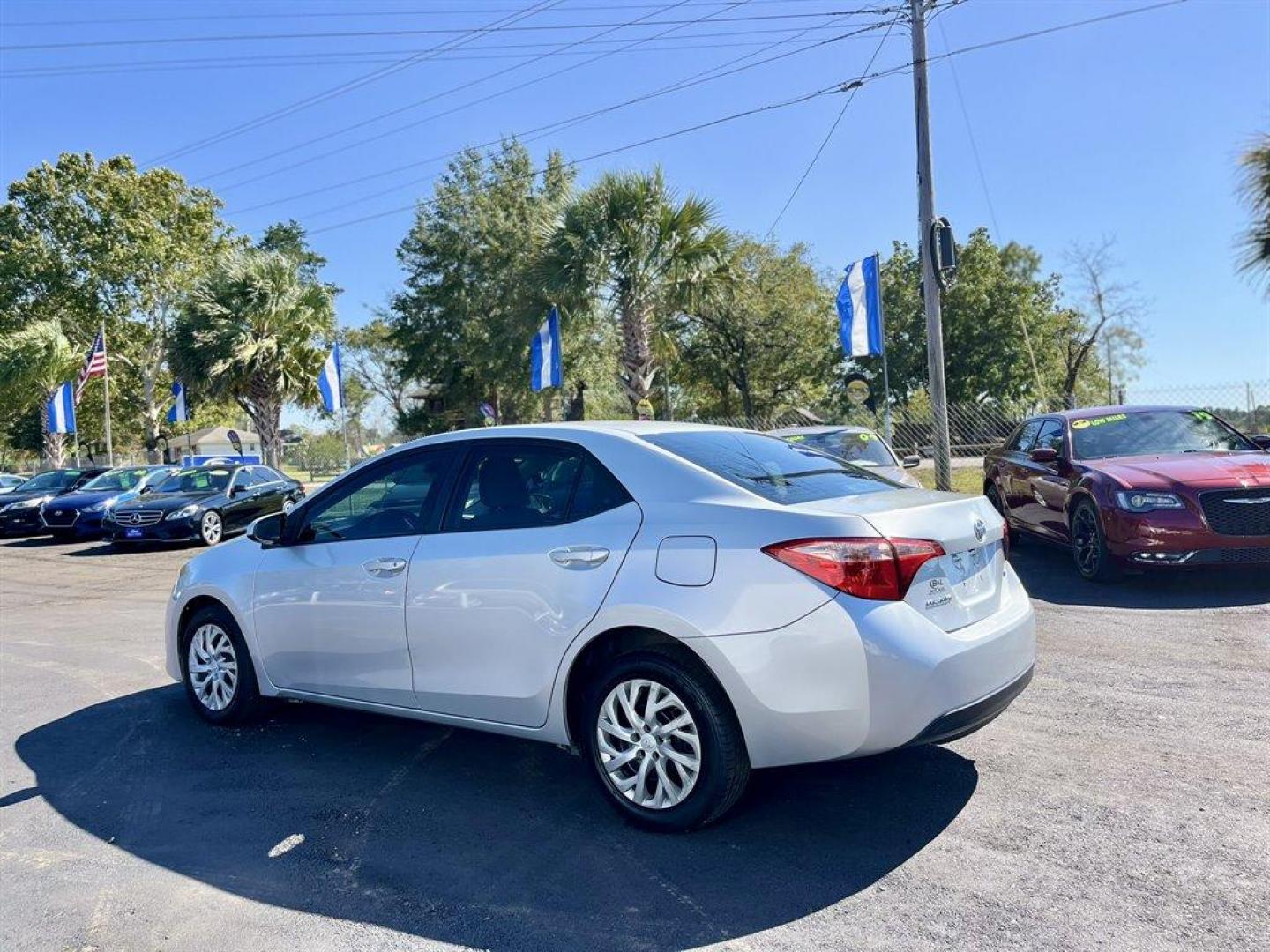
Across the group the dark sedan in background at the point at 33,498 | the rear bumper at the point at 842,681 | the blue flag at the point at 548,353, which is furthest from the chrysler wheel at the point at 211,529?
the rear bumper at the point at 842,681

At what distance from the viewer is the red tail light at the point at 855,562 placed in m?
3.34

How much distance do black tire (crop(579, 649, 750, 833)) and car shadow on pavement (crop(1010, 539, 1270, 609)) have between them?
210 inches

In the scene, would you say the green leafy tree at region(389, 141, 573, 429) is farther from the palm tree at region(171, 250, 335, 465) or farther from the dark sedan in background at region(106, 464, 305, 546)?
the dark sedan in background at region(106, 464, 305, 546)

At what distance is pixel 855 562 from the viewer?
3.35 m

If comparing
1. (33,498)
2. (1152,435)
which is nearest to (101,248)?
(33,498)

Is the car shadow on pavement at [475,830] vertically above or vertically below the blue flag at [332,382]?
below

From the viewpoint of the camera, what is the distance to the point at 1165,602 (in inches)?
299

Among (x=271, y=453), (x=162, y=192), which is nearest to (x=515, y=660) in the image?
(x=271, y=453)

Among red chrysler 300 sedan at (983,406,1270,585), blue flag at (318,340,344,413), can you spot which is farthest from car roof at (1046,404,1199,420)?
blue flag at (318,340,344,413)

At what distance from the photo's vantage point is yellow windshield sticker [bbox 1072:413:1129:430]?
9219 mm

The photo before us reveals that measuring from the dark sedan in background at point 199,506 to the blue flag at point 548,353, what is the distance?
7072mm

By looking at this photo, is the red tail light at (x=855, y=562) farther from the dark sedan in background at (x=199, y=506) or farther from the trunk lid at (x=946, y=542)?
the dark sedan in background at (x=199, y=506)

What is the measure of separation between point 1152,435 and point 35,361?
3503cm

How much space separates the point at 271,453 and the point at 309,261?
25821 millimetres
